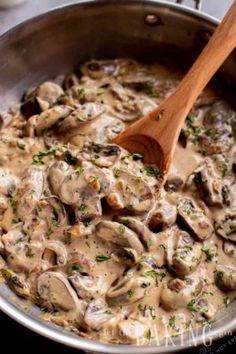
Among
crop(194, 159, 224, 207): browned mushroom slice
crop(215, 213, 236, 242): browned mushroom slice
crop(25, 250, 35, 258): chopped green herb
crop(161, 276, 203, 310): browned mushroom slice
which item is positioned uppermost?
crop(25, 250, 35, 258): chopped green herb

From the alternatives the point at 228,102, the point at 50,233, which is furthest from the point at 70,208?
the point at 228,102

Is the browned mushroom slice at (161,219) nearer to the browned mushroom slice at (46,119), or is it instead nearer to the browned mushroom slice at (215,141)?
the browned mushroom slice at (215,141)

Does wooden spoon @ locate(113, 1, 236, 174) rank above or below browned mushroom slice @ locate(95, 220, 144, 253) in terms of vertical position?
above

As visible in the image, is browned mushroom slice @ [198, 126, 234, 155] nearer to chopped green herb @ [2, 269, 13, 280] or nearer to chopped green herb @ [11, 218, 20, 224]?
chopped green herb @ [11, 218, 20, 224]

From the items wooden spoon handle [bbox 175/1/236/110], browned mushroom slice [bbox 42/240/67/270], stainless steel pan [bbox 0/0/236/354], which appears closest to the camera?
browned mushroom slice [bbox 42/240/67/270]

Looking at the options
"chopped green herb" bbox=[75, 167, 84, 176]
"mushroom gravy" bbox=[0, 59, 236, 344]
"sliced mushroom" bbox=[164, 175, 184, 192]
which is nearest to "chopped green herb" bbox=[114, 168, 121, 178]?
"mushroom gravy" bbox=[0, 59, 236, 344]

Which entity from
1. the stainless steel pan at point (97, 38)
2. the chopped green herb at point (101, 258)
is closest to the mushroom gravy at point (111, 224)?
the chopped green herb at point (101, 258)

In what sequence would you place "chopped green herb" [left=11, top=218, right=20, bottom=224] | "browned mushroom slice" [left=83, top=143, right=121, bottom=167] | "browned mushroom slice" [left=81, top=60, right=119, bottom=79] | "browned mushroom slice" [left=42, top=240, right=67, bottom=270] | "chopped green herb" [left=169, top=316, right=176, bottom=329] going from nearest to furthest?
"chopped green herb" [left=169, top=316, right=176, bottom=329] → "browned mushroom slice" [left=42, top=240, right=67, bottom=270] → "chopped green herb" [left=11, top=218, right=20, bottom=224] → "browned mushroom slice" [left=83, top=143, right=121, bottom=167] → "browned mushroom slice" [left=81, top=60, right=119, bottom=79]

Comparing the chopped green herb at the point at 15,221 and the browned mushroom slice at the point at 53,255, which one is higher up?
the chopped green herb at the point at 15,221
